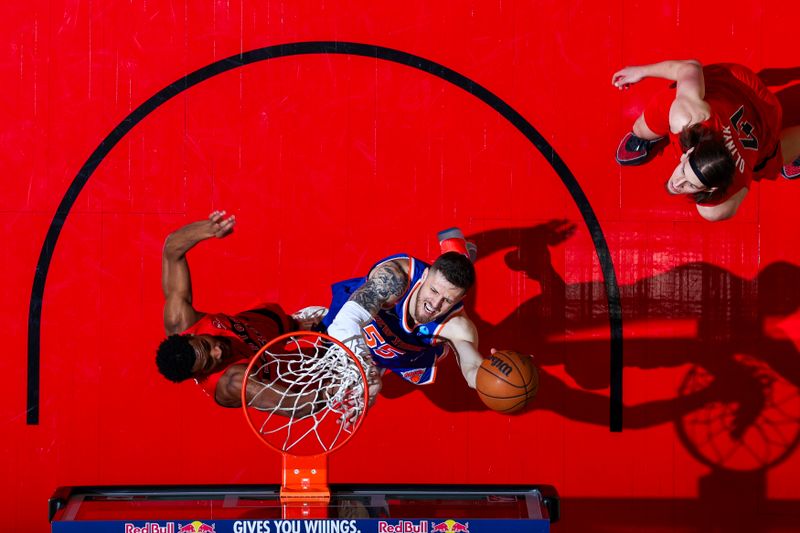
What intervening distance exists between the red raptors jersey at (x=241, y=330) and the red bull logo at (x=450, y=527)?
143 cm

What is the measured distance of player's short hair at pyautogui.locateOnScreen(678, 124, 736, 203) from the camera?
487 centimetres

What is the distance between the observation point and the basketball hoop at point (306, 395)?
15.0ft

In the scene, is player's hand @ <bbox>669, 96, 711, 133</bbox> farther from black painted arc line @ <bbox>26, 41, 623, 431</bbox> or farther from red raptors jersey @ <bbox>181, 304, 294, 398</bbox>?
red raptors jersey @ <bbox>181, 304, 294, 398</bbox>

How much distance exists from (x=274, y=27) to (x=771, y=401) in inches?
170

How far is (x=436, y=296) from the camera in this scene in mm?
4836

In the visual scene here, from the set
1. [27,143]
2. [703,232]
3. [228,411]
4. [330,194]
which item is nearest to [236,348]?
[228,411]

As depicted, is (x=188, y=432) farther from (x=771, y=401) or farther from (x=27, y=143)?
(x=771, y=401)

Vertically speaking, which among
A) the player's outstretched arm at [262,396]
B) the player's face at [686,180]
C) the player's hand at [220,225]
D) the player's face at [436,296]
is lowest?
the player's outstretched arm at [262,396]

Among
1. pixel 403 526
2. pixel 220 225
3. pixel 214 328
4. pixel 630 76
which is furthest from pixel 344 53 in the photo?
pixel 403 526

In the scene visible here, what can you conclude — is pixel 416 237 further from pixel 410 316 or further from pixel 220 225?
pixel 220 225

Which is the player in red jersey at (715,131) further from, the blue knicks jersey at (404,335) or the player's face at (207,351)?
the player's face at (207,351)

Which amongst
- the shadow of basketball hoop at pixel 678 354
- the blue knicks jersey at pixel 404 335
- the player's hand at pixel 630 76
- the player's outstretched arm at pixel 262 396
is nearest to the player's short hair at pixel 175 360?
the player's outstretched arm at pixel 262 396

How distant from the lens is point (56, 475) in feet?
19.8

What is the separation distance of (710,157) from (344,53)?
2612 mm
